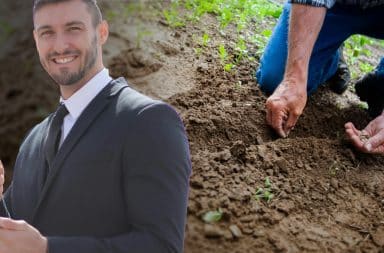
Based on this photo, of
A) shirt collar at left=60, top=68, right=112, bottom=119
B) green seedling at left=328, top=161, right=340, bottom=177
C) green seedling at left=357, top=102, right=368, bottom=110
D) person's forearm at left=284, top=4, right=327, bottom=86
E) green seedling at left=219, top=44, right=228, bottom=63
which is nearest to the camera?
shirt collar at left=60, top=68, right=112, bottom=119

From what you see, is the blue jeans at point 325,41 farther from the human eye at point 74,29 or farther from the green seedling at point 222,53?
the human eye at point 74,29

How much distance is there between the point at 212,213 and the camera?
1.08 metres

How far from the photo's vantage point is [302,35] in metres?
2.00

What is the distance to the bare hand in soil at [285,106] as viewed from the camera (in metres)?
1.80

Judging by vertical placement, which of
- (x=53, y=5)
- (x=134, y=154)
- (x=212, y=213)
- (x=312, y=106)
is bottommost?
(x=312, y=106)

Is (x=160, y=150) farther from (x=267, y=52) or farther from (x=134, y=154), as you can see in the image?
(x=267, y=52)

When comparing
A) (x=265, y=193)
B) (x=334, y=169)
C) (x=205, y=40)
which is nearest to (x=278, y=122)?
(x=334, y=169)

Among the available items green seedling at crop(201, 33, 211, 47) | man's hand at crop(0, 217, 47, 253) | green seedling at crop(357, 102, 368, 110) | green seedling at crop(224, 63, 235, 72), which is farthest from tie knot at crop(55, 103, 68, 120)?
green seedling at crop(357, 102, 368, 110)

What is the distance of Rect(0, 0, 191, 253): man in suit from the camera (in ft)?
3.15

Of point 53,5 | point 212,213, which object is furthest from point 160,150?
point 53,5

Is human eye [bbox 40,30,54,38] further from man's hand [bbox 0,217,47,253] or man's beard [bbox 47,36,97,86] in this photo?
man's hand [bbox 0,217,47,253]

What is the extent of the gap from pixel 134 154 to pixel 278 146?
781 millimetres

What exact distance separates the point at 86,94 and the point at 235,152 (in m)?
0.53

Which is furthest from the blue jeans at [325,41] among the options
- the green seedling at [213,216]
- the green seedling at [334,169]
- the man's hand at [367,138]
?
the green seedling at [213,216]
